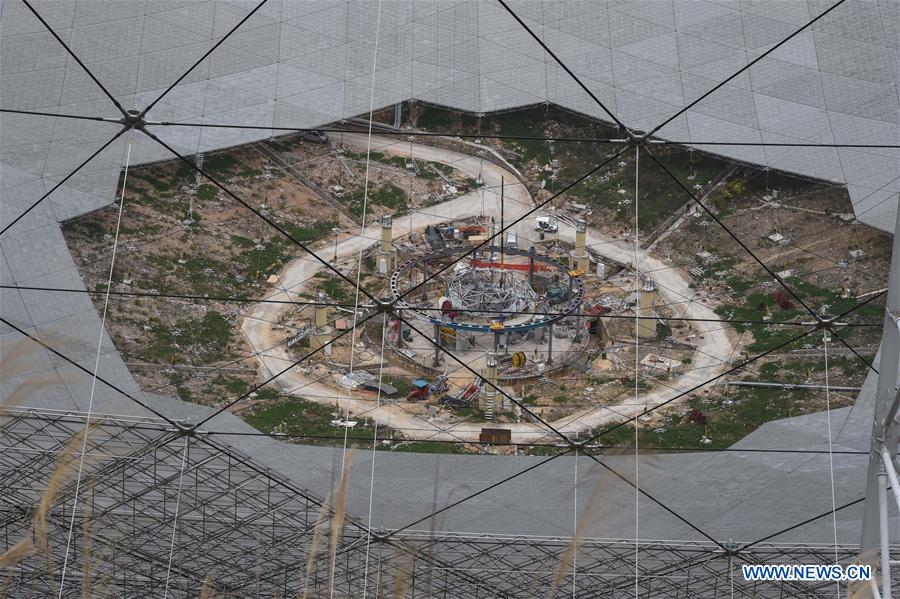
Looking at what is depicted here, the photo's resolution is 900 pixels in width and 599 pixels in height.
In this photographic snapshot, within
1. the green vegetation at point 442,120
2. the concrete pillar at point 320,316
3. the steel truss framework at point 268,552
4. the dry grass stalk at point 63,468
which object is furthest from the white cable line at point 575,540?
the green vegetation at point 442,120

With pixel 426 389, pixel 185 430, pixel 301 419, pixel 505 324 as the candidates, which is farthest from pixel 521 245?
pixel 185 430

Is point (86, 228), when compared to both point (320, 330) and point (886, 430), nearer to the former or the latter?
point (320, 330)

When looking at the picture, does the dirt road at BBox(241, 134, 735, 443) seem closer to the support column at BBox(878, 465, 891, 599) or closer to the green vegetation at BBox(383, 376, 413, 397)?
the green vegetation at BBox(383, 376, 413, 397)

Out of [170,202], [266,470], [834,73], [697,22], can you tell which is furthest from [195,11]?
[266,470]

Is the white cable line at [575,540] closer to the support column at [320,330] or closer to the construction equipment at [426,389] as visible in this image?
the construction equipment at [426,389]

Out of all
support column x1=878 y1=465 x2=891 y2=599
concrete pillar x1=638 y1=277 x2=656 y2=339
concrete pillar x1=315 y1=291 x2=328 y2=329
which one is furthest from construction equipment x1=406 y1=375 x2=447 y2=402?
Result: support column x1=878 y1=465 x2=891 y2=599

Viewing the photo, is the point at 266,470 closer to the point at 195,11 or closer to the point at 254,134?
the point at 254,134
